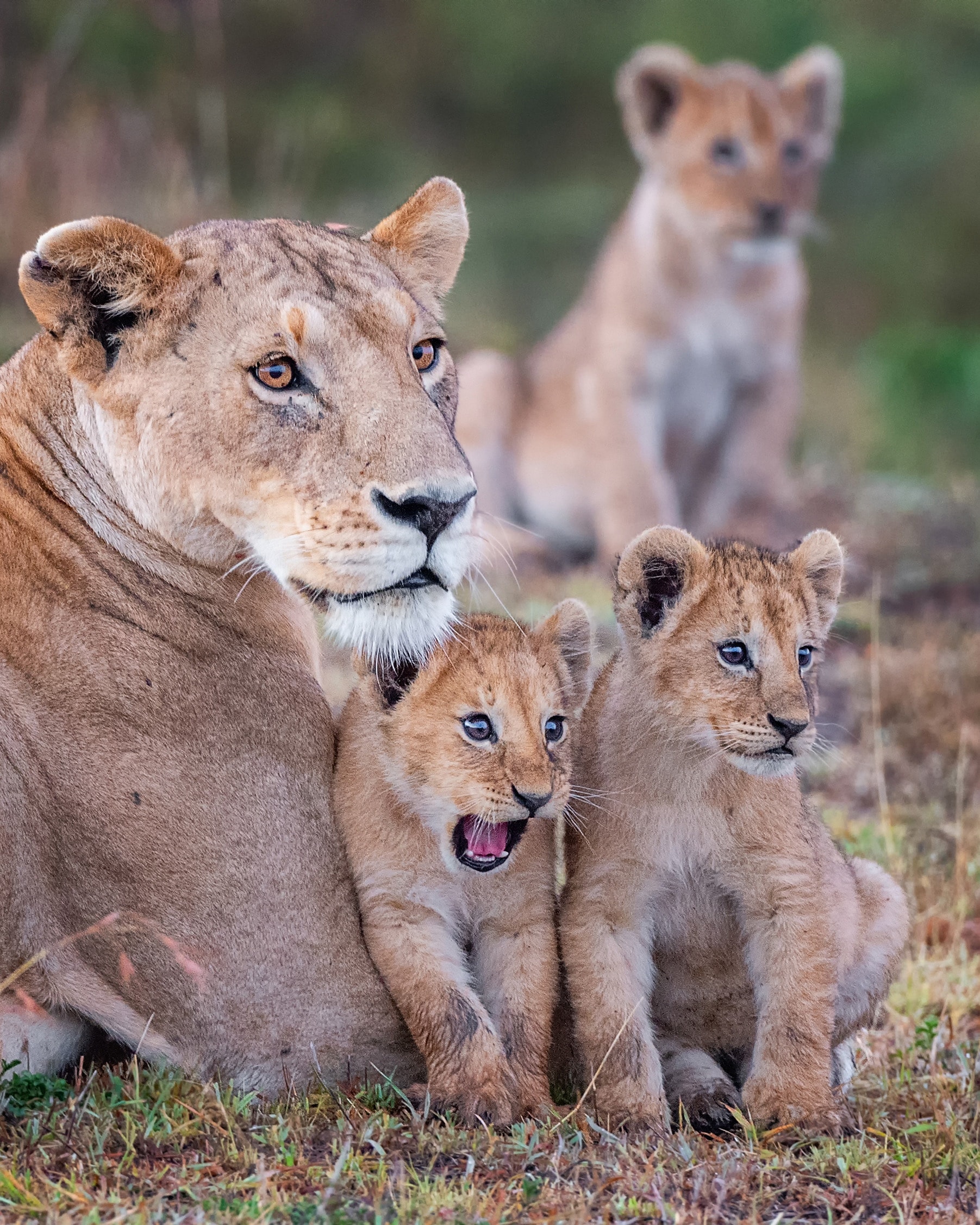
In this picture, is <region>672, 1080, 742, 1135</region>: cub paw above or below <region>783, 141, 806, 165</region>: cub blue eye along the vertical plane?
below

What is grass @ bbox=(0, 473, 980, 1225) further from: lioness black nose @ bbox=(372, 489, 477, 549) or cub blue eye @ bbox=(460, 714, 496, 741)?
lioness black nose @ bbox=(372, 489, 477, 549)

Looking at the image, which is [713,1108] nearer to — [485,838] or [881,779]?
[485,838]

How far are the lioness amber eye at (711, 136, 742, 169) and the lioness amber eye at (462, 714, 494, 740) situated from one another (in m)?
6.59

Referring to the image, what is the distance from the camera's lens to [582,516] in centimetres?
1042

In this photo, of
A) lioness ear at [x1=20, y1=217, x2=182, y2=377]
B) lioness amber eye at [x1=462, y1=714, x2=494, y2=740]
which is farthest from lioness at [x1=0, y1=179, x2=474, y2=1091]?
lioness amber eye at [x1=462, y1=714, x2=494, y2=740]

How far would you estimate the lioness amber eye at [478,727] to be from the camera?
385cm

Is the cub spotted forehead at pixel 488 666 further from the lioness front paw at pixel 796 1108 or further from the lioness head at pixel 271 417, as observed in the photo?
the lioness front paw at pixel 796 1108

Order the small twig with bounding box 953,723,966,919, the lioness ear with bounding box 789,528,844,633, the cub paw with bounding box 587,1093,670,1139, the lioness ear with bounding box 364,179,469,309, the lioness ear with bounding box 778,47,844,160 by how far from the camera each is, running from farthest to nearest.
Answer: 1. the lioness ear with bounding box 778,47,844,160
2. the small twig with bounding box 953,723,966,919
3. the lioness ear with bounding box 364,179,469,309
4. the lioness ear with bounding box 789,528,844,633
5. the cub paw with bounding box 587,1093,670,1139

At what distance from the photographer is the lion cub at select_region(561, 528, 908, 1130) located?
3.87 meters

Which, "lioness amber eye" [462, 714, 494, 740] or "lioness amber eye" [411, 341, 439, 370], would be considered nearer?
"lioness amber eye" [462, 714, 494, 740]

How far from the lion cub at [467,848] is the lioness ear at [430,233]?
963 millimetres

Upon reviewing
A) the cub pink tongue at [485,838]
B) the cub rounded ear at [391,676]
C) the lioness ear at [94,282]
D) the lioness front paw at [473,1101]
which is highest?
the lioness ear at [94,282]

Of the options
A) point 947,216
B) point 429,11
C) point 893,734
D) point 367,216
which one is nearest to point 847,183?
point 947,216

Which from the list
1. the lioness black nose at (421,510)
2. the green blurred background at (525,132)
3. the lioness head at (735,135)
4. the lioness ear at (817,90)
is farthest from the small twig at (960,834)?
the green blurred background at (525,132)
